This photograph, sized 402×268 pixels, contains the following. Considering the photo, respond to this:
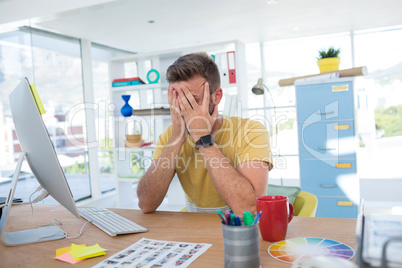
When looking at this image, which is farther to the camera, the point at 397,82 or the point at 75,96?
the point at 397,82

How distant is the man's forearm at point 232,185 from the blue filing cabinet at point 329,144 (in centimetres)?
240

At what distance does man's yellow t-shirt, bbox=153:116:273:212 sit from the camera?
1.57 m

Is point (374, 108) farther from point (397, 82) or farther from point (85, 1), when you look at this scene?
point (85, 1)

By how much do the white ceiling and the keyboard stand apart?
8.45 feet

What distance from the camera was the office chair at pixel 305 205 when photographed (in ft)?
5.12

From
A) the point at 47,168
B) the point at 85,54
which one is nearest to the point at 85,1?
the point at 85,54

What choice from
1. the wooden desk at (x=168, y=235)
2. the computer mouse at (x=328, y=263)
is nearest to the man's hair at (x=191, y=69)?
the wooden desk at (x=168, y=235)

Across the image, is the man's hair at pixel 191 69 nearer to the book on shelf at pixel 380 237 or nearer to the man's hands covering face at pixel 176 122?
the man's hands covering face at pixel 176 122

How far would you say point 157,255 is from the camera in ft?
3.08

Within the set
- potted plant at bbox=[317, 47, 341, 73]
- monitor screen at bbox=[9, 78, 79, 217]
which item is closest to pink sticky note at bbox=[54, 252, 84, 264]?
monitor screen at bbox=[9, 78, 79, 217]

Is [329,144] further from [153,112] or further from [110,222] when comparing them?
[110,222]

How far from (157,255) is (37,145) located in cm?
51

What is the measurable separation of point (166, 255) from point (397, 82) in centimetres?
595

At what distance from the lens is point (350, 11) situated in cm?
458
